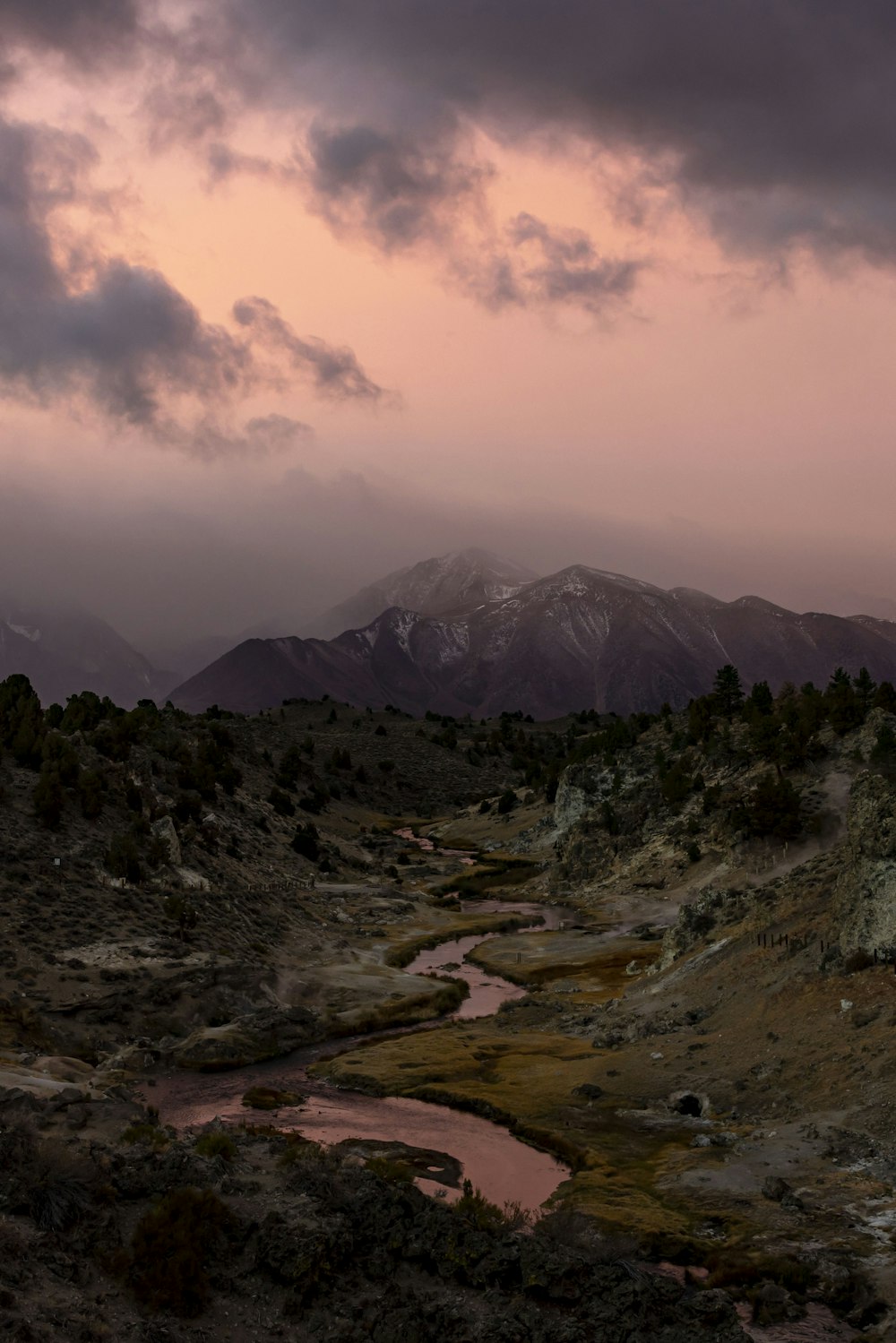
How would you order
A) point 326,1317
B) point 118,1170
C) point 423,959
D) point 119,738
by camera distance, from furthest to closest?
point 119,738 → point 423,959 → point 118,1170 → point 326,1317

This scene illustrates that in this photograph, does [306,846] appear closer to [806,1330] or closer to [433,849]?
[433,849]

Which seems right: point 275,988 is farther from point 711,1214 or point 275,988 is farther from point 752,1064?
point 711,1214

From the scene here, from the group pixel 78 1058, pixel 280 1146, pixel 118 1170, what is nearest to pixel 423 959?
pixel 78 1058

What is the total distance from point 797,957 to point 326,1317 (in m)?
37.8

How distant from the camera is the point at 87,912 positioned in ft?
242

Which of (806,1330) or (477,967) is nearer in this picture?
(806,1330)

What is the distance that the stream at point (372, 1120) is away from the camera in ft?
143

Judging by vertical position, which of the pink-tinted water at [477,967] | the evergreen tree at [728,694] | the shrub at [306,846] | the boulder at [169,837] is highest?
the evergreen tree at [728,694]

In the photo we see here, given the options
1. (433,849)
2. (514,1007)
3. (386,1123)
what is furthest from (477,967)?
(433,849)

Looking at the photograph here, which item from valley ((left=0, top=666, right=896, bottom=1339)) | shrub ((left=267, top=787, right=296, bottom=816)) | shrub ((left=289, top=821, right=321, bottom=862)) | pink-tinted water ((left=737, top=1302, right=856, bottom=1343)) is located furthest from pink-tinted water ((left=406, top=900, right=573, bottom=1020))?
pink-tinted water ((left=737, top=1302, right=856, bottom=1343))

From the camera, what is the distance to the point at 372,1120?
50906 millimetres

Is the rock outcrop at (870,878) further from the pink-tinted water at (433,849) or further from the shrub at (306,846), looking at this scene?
the pink-tinted water at (433,849)

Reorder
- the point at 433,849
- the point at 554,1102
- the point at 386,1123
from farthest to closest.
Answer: the point at 433,849
the point at 554,1102
the point at 386,1123

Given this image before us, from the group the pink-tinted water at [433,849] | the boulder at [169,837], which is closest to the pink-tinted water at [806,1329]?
the boulder at [169,837]
